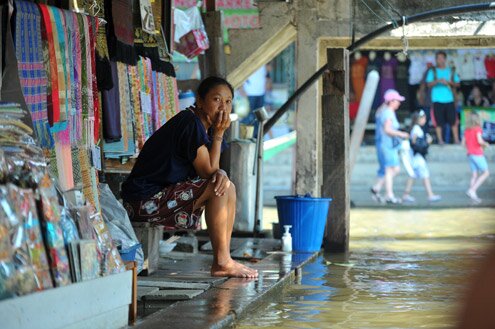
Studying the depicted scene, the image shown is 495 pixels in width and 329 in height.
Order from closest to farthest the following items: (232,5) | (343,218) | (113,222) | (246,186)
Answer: (113,222)
(343,218)
(246,186)
(232,5)

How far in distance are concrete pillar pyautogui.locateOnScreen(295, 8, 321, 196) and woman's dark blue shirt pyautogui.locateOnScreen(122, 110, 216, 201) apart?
6072mm

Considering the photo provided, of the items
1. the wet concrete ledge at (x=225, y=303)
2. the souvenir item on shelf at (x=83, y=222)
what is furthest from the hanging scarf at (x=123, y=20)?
the souvenir item on shelf at (x=83, y=222)

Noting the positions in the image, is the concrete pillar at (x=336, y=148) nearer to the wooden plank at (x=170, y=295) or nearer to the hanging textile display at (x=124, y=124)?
the hanging textile display at (x=124, y=124)

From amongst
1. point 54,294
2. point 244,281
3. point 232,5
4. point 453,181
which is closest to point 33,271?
point 54,294

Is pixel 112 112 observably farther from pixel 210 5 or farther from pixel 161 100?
pixel 210 5

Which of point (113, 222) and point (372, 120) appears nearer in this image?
point (113, 222)

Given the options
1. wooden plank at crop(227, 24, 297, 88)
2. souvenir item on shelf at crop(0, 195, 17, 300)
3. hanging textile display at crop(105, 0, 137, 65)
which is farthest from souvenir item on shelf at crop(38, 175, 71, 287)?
wooden plank at crop(227, 24, 297, 88)

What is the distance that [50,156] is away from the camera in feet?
21.3

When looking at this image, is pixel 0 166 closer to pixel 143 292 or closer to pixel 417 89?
pixel 143 292

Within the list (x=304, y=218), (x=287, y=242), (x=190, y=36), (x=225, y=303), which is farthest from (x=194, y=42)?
(x=225, y=303)

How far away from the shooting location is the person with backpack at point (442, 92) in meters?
25.3

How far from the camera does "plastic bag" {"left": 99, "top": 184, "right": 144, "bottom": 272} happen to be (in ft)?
23.5

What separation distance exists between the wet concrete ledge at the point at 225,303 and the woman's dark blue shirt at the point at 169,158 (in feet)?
2.98

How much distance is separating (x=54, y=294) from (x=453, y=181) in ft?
71.0
